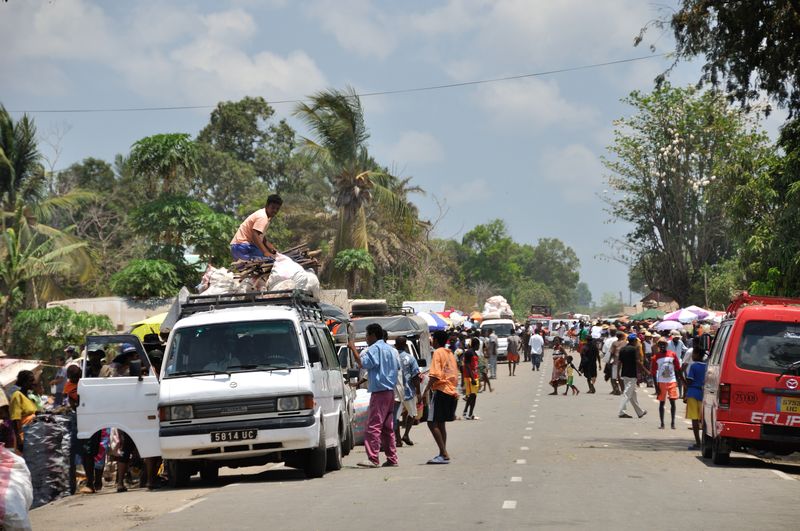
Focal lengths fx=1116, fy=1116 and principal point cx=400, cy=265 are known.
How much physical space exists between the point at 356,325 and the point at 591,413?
614cm

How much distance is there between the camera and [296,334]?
14.2 metres

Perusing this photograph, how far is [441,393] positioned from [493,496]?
15.3 feet

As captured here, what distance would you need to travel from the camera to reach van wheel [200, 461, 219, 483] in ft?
48.8

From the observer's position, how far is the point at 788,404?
14.9m

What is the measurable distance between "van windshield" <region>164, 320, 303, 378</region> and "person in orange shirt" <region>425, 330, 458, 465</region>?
280 cm

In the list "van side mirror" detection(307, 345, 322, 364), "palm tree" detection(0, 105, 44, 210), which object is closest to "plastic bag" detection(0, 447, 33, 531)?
"van side mirror" detection(307, 345, 322, 364)

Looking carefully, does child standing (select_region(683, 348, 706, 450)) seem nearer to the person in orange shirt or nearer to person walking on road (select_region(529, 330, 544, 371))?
the person in orange shirt

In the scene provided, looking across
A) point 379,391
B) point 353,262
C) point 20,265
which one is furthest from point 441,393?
point 353,262

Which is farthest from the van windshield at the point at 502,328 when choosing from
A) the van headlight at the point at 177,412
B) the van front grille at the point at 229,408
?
the van headlight at the point at 177,412

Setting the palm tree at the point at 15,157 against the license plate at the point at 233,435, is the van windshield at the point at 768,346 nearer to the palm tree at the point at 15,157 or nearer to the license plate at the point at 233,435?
the license plate at the point at 233,435

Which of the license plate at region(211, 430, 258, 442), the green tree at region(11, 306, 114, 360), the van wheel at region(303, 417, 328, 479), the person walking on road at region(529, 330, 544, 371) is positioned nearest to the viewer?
the license plate at region(211, 430, 258, 442)

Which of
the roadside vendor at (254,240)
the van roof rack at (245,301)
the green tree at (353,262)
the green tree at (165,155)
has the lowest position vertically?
the van roof rack at (245,301)

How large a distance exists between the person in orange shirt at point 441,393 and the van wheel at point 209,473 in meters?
3.02

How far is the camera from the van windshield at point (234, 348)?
13.9 m
